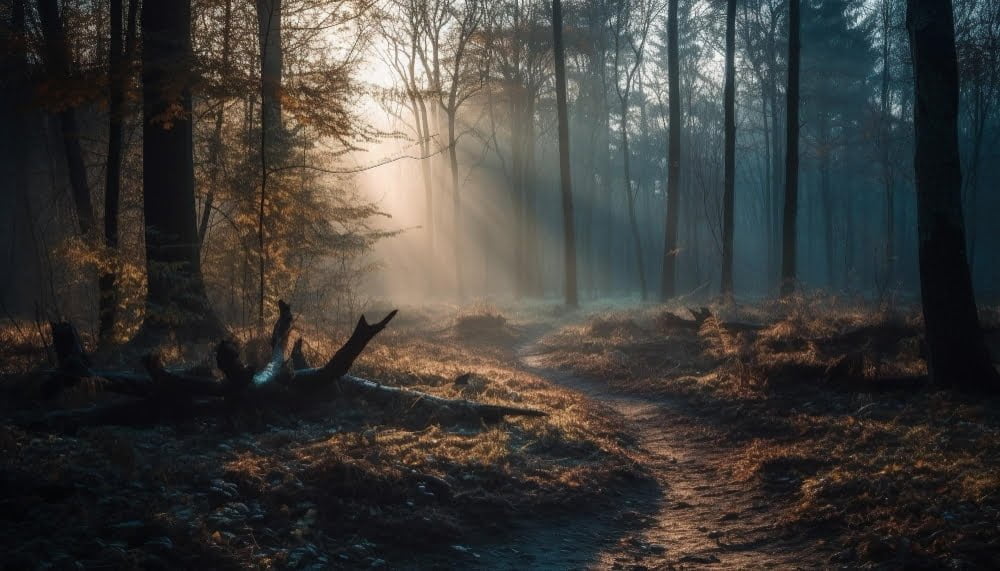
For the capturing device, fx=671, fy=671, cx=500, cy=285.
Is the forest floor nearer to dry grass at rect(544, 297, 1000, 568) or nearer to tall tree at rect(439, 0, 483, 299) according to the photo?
dry grass at rect(544, 297, 1000, 568)

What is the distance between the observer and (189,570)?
3.68 meters

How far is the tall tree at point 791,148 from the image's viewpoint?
1827 centimetres

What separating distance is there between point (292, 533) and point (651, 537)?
9.03 feet

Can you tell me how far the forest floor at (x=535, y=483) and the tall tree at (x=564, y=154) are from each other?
1554cm

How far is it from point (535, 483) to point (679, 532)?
1294 mm

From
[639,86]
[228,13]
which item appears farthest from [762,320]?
[639,86]

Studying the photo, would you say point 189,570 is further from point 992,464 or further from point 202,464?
point 992,464

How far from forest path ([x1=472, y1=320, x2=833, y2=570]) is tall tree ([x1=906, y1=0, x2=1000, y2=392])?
2.73 meters

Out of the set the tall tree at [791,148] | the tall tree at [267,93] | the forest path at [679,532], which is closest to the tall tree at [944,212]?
the forest path at [679,532]

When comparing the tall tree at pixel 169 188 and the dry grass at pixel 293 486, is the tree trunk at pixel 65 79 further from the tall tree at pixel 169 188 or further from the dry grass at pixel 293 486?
the dry grass at pixel 293 486

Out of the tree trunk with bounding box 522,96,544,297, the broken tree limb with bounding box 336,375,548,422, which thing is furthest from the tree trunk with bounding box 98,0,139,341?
the tree trunk with bounding box 522,96,544,297

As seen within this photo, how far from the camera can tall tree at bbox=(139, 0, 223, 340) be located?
9.43 m

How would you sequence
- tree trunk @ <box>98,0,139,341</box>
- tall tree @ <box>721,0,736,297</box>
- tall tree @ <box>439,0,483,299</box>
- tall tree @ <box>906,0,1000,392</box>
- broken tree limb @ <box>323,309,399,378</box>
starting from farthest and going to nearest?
tall tree @ <box>439,0,483,299</box> → tall tree @ <box>721,0,736,297</box> → tree trunk @ <box>98,0,139,341</box> → tall tree @ <box>906,0,1000,392</box> → broken tree limb @ <box>323,309,399,378</box>

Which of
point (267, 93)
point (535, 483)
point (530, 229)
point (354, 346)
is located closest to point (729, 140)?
point (267, 93)
